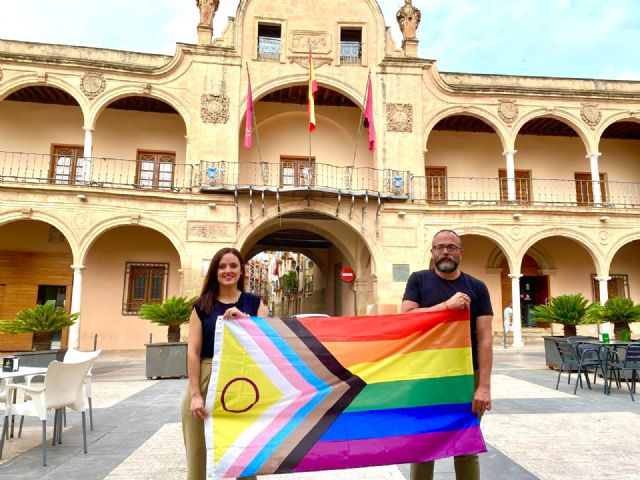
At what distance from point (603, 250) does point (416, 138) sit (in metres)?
7.67

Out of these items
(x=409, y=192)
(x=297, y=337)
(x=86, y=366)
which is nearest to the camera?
(x=297, y=337)

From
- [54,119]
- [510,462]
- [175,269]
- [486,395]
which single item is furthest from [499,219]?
[54,119]

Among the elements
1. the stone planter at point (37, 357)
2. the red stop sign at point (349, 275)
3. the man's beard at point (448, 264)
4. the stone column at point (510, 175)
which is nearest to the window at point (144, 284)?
the red stop sign at point (349, 275)

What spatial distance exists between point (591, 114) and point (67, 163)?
1900cm

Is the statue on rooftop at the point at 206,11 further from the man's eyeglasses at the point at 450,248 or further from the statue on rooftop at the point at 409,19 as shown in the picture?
the man's eyeglasses at the point at 450,248

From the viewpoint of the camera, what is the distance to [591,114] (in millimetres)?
17188

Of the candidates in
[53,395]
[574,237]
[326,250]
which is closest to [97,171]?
[326,250]

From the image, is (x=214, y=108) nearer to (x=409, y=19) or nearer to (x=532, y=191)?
(x=409, y=19)

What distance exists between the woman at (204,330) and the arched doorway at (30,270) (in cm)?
1524

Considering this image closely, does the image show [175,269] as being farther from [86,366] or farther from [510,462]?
[510,462]

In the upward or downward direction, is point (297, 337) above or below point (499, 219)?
below

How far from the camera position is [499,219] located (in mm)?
16156

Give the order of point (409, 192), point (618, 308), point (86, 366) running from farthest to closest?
point (409, 192), point (618, 308), point (86, 366)

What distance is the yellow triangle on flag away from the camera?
2.75 m
